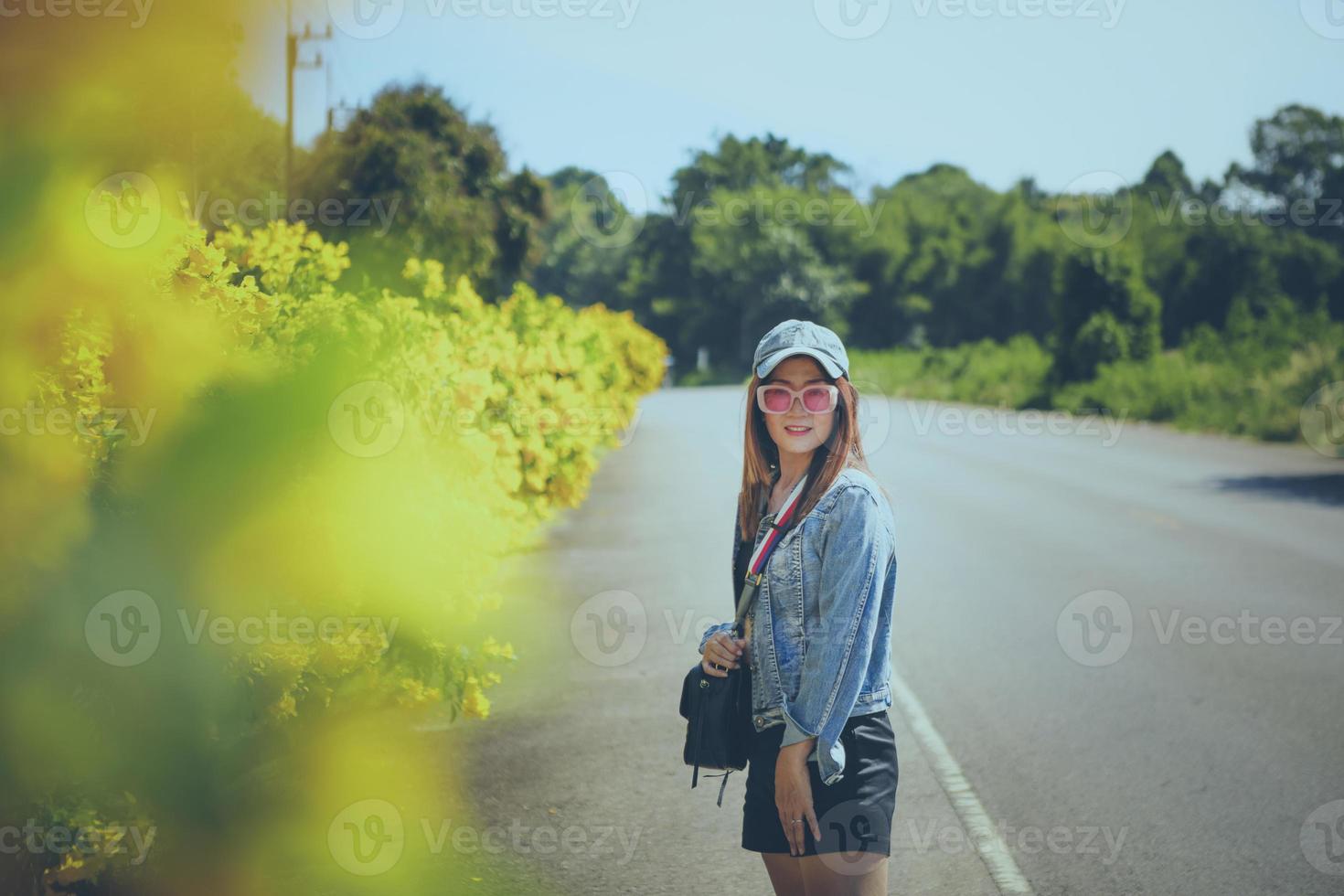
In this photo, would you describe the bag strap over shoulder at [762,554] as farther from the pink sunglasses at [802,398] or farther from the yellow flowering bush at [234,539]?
the yellow flowering bush at [234,539]

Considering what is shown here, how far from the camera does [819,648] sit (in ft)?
9.68

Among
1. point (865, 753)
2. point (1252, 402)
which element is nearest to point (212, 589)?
point (865, 753)

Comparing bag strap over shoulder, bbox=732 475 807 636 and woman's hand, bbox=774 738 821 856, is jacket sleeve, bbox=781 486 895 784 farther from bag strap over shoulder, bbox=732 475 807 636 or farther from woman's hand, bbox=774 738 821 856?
bag strap over shoulder, bbox=732 475 807 636

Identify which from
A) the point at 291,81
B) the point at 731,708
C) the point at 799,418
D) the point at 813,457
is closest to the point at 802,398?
the point at 799,418

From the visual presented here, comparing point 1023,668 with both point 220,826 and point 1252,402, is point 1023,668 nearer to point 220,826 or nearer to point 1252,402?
point 220,826

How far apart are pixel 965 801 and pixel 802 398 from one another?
9.66 ft

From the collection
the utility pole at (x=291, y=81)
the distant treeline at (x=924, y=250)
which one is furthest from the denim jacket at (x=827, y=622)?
the distant treeline at (x=924, y=250)

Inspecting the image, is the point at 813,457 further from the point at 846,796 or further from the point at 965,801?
the point at 965,801

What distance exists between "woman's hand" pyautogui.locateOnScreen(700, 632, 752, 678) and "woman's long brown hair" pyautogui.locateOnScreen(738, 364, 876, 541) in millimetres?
309

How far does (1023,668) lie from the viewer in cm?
775

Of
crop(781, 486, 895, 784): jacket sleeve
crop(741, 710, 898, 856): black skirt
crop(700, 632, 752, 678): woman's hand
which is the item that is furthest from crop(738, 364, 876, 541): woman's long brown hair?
crop(741, 710, 898, 856): black skirt

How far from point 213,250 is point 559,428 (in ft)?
22.7

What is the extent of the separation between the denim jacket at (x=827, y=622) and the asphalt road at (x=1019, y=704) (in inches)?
71.7

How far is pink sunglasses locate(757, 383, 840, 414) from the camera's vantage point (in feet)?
10.4
